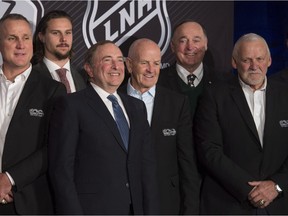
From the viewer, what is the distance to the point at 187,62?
457 cm

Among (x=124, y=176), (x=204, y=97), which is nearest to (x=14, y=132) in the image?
(x=124, y=176)

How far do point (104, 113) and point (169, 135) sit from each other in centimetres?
64

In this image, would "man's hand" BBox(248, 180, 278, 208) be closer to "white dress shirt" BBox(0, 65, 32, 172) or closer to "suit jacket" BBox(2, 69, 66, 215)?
"suit jacket" BBox(2, 69, 66, 215)

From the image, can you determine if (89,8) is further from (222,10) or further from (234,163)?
(234,163)

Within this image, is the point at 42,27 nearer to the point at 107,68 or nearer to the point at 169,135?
the point at 107,68

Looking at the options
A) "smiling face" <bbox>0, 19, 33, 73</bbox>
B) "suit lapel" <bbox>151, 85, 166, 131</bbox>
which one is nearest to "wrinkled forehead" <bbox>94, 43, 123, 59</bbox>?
"smiling face" <bbox>0, 19, 33, 73</bbox>

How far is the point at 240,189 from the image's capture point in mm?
3906

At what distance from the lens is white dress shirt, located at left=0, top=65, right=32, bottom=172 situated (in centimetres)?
364

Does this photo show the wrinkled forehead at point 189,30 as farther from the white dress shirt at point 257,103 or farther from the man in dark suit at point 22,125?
the man in dark suit at point 22,125

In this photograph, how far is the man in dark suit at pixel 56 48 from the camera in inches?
168

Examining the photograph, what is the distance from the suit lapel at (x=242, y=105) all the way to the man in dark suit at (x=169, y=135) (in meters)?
0.30

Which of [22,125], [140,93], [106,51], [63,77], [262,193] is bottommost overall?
[262,193]

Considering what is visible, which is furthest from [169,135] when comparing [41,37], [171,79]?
[41,37]

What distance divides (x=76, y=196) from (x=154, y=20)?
188 cm
